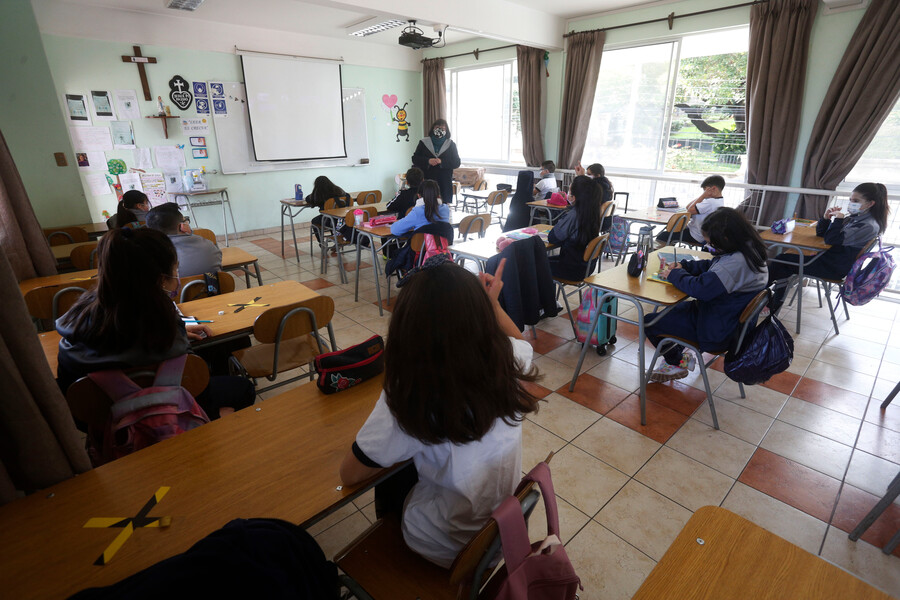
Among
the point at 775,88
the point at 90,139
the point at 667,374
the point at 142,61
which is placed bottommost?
the point at 667,374

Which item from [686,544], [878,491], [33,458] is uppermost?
[33,458]

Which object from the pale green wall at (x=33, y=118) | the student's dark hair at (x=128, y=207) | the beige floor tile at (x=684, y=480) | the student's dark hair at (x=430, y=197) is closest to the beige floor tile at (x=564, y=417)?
the beige floor tile at (x=684, y=480)

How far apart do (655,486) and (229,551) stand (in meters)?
2.02

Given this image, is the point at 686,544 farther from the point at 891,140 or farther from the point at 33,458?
the point at 891,140

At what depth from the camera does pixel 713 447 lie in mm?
2305

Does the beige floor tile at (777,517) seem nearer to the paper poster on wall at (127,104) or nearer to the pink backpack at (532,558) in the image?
the pink backpack at (532,558)

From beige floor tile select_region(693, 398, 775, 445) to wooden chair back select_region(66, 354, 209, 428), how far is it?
8.66ft

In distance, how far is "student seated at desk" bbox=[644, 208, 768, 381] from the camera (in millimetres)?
2221

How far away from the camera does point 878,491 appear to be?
79.4 inches

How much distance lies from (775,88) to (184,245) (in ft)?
19.6

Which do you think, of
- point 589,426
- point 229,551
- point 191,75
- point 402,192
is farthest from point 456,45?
point 229,551

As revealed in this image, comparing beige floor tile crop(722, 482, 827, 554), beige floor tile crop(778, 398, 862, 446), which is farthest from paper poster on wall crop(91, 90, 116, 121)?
beige floor tile crop(778, 398, 862, 446)

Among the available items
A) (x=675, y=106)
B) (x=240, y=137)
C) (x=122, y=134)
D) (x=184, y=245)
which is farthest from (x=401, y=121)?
(x=184, y=245)

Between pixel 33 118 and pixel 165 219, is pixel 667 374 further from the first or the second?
pixel 33 118
